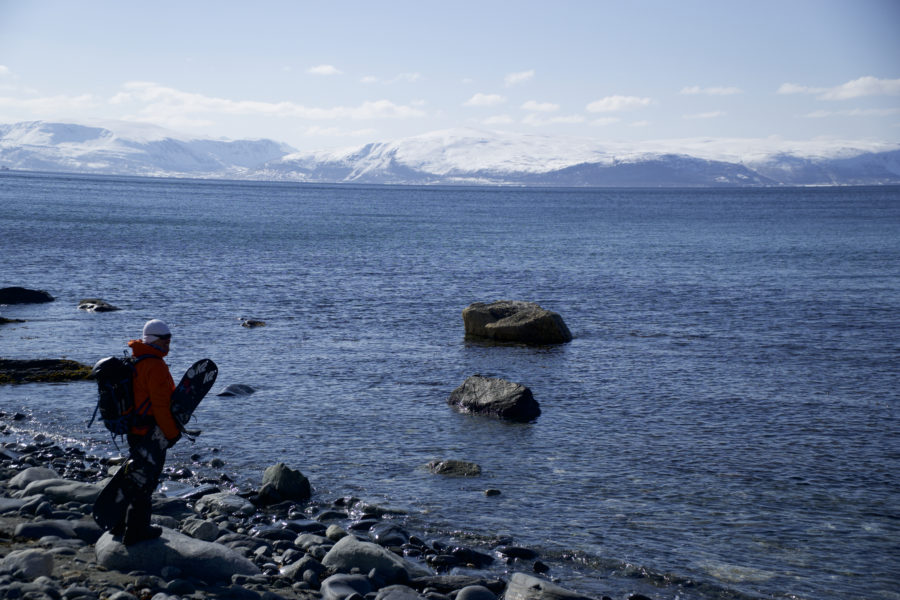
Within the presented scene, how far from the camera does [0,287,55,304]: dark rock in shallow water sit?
123 ft

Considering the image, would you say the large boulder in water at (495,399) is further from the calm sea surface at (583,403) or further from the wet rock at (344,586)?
the wet rock at (344,586)

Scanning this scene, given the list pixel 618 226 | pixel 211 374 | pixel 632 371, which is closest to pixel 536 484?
pixel 211 374

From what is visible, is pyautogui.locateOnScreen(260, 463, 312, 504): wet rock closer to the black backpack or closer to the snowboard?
the snowboard

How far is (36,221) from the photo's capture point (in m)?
95.4

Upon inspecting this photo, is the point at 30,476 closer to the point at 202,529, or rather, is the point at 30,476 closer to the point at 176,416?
the point at 202,529

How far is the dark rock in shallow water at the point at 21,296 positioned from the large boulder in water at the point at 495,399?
24.4m

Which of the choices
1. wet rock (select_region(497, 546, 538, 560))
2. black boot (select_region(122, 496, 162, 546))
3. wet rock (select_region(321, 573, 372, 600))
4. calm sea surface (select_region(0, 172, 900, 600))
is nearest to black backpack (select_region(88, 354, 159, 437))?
black boot (select_region(122, 496, 162, 546))

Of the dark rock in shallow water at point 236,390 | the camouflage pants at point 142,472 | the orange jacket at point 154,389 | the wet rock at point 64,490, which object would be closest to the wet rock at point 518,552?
the camouflage pants at point 142,472

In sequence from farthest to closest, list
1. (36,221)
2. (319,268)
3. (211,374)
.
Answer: (36,221)
(319,268)
(211,374)

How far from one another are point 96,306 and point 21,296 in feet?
14.1

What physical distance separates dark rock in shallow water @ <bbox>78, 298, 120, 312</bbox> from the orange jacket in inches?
1087

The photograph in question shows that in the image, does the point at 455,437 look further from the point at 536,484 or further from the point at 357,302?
the point at 357,302

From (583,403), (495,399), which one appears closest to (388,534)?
(495,399)

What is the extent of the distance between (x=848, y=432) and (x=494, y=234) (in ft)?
264
